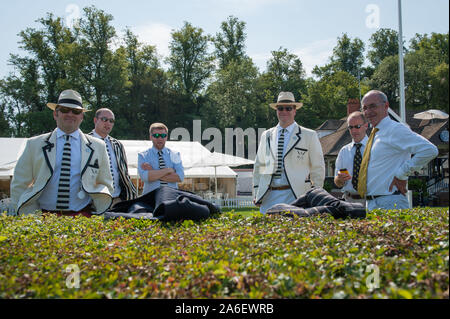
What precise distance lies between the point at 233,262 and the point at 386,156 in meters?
3.45

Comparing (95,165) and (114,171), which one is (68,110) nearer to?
(95,165)

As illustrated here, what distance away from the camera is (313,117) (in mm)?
55031

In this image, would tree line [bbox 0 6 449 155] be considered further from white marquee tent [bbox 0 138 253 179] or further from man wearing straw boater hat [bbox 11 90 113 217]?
man wearing straw boater hat [bbox 11 90 113 217]

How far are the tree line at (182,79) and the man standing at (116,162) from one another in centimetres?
3511

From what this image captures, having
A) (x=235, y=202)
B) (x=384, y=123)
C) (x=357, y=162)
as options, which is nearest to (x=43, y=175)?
(x=384, y=123)

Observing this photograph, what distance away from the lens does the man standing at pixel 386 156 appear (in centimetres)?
455

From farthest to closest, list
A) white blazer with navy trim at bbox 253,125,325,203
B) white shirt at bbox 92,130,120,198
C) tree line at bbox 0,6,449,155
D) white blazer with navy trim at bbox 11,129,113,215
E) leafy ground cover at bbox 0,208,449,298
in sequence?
1. tree line at bbox 0,6,449,155
2. white shirt at bbox 92,130,120,198
3. white blazer with navy trim at bbox 253,125,325,203
4. white blazer with navy trim at bbox 11,129,113,215
5. leafy ground cover at bbox 0,208,449,298

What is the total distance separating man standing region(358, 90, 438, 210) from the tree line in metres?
34.7

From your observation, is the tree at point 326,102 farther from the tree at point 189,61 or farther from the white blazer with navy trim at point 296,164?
the white blazer with navy trim at point 296,164

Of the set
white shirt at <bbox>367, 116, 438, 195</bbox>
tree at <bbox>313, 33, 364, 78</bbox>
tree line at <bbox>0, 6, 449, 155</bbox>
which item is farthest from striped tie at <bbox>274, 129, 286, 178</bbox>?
tree at <bbox>313, 33, 364, 78</bbox>

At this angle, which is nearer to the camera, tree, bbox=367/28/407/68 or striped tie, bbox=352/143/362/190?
striped tie, bbox=352/143/362/190

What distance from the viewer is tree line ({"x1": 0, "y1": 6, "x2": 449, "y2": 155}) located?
46.2 meters

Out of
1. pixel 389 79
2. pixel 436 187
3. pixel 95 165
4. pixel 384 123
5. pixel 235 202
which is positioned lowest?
pixel 235 202

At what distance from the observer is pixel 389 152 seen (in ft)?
16.1
